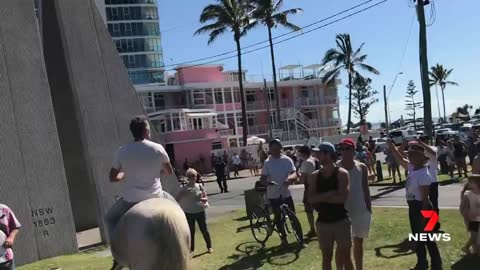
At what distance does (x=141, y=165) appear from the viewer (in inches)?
212

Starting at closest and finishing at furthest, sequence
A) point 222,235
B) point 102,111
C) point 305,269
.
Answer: point 305,269 < point 222,235 < point 102,111

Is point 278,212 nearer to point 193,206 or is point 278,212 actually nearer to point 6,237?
point 193,206

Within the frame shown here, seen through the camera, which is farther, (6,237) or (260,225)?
(260,225)

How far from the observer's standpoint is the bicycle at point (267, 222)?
33.6 feet

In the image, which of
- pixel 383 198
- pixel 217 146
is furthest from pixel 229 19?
pixel 383 198

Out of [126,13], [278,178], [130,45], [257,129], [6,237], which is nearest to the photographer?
[6,237]

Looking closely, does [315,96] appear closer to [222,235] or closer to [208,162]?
[208,162]

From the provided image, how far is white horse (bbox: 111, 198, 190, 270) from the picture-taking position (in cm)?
371

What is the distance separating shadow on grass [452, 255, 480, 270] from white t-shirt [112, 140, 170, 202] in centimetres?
467

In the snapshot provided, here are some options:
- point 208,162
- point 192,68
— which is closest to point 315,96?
point 192,68

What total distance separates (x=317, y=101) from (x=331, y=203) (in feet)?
214

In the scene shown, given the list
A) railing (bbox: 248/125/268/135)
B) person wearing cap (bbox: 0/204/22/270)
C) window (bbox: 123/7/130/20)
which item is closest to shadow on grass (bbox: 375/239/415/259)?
person wearing cap (bbox: 0/204/22/270)

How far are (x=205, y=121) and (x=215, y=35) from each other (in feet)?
38.3

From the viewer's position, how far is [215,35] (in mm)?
49531
